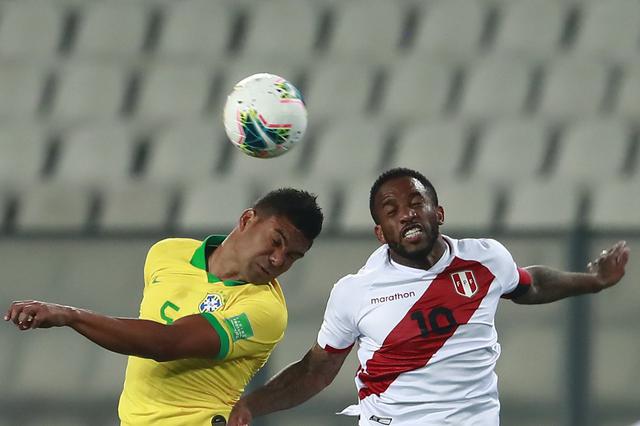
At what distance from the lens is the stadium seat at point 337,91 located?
8094 mm

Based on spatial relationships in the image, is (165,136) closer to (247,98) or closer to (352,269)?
(352,269)

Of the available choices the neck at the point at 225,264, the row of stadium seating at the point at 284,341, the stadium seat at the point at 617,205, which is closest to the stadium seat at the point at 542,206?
the stadium seat at the point at 617,205

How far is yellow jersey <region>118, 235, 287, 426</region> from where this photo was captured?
12.3 feet

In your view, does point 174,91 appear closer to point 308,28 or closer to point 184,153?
point 184,153

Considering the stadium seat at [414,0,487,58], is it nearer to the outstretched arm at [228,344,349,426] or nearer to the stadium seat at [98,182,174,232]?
the stadium seat at [98,182,174,232]

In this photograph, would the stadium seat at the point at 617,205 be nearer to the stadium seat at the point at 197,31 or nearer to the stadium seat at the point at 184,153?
the stadium seat at the point at 184,153

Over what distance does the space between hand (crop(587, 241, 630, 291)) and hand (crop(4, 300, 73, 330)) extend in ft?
6.07

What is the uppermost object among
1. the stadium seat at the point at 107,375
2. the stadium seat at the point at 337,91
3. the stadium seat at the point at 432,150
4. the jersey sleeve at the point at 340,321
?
the stadium seat at the point at 337,91

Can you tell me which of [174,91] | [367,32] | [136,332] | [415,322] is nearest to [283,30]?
[367,32]

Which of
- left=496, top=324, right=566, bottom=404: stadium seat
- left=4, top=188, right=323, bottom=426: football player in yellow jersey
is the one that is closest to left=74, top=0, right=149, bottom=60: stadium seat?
left=496, top=324, right=566, bottom=404: stadium seat

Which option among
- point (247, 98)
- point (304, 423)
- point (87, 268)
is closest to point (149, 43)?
point (87, 268)

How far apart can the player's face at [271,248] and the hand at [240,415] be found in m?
0.38

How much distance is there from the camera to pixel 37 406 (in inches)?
243

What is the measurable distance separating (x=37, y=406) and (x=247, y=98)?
2656 millimetres
